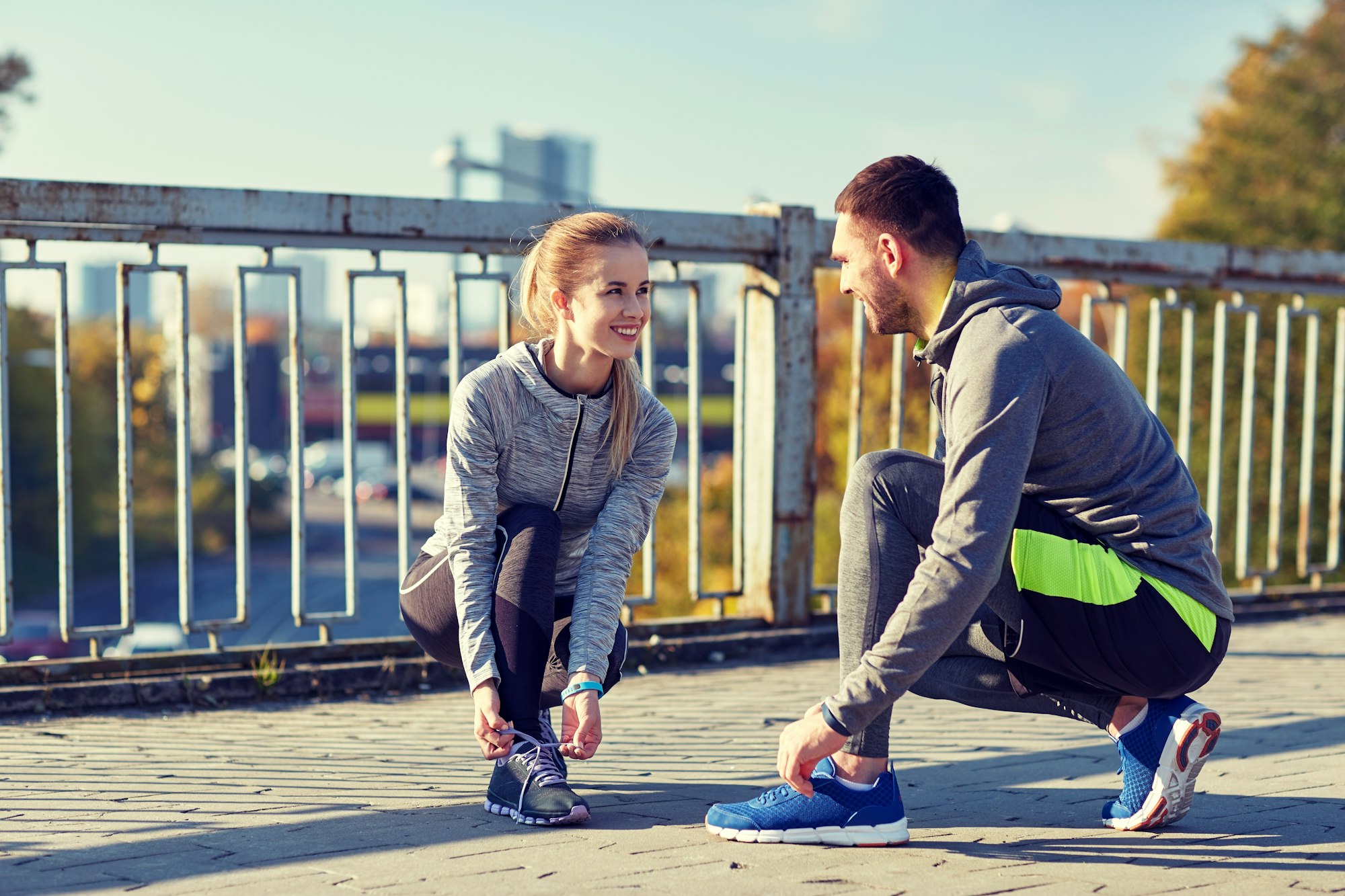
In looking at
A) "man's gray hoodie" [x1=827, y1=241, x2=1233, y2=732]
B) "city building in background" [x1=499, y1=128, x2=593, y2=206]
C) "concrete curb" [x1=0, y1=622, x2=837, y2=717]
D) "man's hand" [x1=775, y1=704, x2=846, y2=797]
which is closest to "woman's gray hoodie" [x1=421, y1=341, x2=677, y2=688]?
"man's hand" [x1=775, y1=704, x2=846, y2=797]

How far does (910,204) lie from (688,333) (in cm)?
237

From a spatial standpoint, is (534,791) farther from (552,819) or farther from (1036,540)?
(1036,540)

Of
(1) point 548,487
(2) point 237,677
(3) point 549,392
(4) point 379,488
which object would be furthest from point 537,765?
(4) point 379,488

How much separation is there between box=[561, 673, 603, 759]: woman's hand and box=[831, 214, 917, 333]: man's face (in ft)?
2.94

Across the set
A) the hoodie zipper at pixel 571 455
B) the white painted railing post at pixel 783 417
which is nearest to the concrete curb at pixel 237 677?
the white painted railing post at pixel 783 417

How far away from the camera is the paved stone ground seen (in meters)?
2.28

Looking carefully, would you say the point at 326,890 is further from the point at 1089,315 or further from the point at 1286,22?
the point at 1286,22

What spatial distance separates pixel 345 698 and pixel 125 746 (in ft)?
2.55

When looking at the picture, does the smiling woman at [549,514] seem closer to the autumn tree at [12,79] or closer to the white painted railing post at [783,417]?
the white painted railing post at [783,417]

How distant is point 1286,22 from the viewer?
30703 millimetres

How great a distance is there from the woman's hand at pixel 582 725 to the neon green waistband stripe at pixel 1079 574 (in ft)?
2.74

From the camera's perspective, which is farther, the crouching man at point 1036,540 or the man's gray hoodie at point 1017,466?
the crouching man at point 1036,540

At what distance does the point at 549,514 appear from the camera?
2.74 meters

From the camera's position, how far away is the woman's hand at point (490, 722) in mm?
2586
